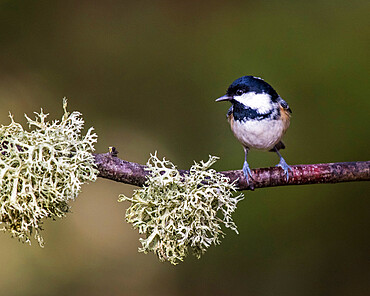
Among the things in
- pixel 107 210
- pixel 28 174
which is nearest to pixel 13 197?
pixel 28 174

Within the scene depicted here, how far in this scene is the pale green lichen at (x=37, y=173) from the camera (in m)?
0.79

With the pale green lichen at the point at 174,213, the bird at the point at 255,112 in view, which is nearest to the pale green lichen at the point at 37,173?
the pale green lichen at the point at 174,213

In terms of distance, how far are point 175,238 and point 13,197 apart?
279 millimetres

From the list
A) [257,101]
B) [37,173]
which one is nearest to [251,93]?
[257,101]

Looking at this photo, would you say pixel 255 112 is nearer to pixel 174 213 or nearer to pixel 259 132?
pixel 259 132

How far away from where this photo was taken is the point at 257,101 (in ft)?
4.37

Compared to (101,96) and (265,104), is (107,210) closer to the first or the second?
(101,96)

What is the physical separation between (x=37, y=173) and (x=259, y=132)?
2.34 feet

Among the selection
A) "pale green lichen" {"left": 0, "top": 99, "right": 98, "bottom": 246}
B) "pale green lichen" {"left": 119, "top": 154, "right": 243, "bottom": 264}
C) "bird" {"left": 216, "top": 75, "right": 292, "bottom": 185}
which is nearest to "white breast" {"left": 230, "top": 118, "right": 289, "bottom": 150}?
"bird" {"left": 216, "top": 75, "right": 292, "bottom": 185}

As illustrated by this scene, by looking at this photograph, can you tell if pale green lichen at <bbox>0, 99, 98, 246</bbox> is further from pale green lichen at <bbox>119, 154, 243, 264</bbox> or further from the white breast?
the white breast

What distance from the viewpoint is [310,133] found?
1.91 metres

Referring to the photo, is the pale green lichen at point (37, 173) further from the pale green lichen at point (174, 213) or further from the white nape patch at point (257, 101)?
the white nape patch at point (257, 101)

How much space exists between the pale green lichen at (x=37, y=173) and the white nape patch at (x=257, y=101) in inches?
23.2

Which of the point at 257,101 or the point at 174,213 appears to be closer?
the point at 174,213
